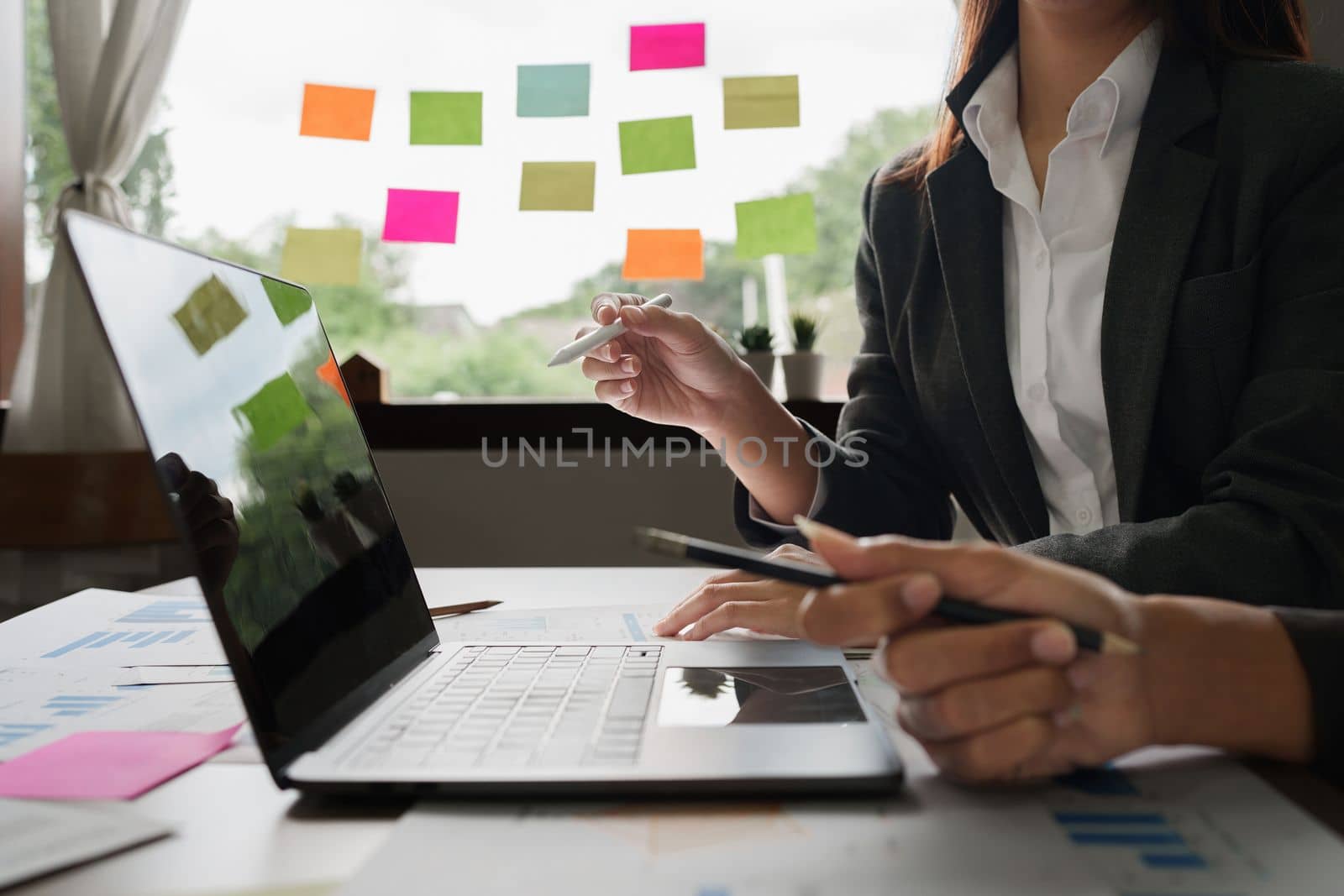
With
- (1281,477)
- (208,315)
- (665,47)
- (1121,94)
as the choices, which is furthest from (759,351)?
(208,315)

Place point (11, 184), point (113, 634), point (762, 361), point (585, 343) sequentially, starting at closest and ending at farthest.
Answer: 1. point (113, 634)
2. point (585, 343)
3. point (762, 361)
4. point (11, 184)

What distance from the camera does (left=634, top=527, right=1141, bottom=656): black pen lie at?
0.40 metres

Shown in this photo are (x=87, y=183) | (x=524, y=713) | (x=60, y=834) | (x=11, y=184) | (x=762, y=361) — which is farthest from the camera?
(x=11, y=184)

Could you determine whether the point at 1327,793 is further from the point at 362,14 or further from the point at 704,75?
the point at 362,14

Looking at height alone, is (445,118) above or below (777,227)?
above

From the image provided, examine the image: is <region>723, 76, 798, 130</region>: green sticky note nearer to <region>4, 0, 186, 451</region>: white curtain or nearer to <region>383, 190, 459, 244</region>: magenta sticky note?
<region>383, 190, 459, 244</region>: magenta sticky note

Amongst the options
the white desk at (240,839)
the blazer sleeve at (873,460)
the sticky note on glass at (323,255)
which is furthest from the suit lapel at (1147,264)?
the sticky note on glass at (323,255)

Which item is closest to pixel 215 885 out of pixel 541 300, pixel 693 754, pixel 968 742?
pixel 693 754

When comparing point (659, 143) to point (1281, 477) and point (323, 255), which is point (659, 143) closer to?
point (323, 255)

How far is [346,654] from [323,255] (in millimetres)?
1561

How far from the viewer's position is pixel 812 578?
41 cm

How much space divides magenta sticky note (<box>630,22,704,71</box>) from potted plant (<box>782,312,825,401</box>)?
567mm
